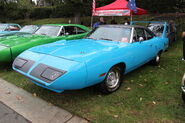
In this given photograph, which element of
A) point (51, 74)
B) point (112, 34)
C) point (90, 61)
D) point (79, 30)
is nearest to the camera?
point (51, 74)

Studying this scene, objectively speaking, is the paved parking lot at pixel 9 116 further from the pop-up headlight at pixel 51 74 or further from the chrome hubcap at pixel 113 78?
the chrome hubcap at pixel 113 78

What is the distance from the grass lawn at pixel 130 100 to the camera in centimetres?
302

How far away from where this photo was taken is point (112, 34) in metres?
4.52

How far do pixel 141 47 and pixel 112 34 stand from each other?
33.7 inches

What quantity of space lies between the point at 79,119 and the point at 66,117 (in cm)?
25

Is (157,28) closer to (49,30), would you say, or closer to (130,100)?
(49,30)

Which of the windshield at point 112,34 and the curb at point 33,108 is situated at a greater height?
the windshield at point 112,34

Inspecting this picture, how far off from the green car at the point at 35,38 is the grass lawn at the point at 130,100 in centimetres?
69

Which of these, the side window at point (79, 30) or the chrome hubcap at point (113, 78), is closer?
the chrome hubcap at point (113, 78)

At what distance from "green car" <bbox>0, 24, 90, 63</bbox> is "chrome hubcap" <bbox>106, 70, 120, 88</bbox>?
3075 millimetres

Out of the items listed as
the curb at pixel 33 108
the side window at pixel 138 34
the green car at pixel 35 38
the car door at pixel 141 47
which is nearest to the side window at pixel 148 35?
the car door at pixel 141 47

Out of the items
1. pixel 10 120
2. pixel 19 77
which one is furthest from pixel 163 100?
pixel 19 77

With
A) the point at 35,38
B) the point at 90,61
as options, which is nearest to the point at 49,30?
the point at 35,38

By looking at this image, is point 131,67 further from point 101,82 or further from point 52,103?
point 52,103
